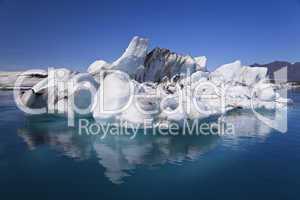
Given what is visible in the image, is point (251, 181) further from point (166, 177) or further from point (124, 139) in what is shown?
point (124, 139)

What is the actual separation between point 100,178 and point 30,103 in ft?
48.7

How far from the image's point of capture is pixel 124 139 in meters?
13.4

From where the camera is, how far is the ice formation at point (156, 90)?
1538 cm

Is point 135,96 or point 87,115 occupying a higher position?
point 135,96

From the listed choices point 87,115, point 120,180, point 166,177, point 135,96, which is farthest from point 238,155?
point 87,115

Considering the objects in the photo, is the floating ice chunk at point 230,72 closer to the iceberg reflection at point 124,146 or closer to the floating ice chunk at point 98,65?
the floating ice chunk at point 98,65

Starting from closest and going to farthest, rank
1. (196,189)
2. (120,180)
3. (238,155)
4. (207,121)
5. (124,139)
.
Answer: (196,189), (120,180), (238,155), (124,139), (207,121)

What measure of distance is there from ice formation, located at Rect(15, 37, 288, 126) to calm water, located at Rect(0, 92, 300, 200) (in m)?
2.02

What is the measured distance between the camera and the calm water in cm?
748

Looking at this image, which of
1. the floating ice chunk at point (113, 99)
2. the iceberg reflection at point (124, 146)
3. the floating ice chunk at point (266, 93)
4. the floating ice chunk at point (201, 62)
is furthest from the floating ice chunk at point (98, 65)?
the floating ice chunk at point (266, 93)

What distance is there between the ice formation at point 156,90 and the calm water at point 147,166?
6.62ft
